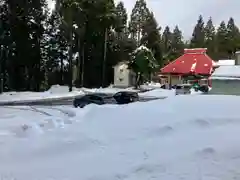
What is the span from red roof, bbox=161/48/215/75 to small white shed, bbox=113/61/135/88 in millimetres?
8340

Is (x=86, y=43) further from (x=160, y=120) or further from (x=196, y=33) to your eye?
(x=196, y=33)

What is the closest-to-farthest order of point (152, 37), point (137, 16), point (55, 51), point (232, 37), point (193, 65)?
point (193, 65) → point (55, 51) → point (152, 37) → point (137, 16) → point (232, 37)

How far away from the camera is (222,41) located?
11825 cm

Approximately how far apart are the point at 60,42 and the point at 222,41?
64.5 metres

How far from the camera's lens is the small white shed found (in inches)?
2894

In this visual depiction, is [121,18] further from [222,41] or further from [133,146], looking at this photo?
[133,146]

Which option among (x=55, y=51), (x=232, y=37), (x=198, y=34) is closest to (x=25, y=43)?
(x=55, y=51)

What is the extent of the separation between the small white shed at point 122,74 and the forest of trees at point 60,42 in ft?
5.04

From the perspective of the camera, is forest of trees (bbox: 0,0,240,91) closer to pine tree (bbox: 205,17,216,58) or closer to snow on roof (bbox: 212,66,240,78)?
snow on roof (bbox: 212,66,240,78)

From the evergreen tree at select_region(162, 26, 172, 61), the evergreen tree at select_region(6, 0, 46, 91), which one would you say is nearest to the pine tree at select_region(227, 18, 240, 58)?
the evergreen tree at select_region(162, 26, 172, 61)

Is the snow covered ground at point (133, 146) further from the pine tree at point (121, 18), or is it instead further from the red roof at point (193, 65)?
the pine tree at point (121, 18)

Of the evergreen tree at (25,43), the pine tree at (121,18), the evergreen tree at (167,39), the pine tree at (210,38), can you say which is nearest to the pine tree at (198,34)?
the pine tree at (210,38)

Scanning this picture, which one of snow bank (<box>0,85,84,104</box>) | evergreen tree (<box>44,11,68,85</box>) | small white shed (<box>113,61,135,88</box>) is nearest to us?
snow bank (<box>0,85,84,104</box>)

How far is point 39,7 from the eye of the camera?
60.4 meters
